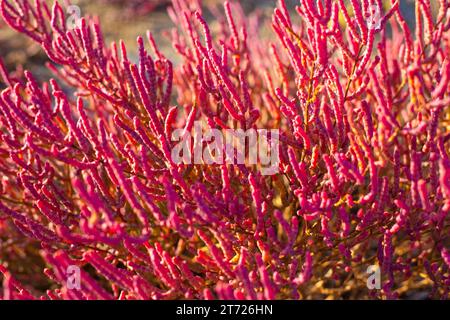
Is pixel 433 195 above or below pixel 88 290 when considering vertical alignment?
above

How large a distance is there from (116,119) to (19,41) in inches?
222

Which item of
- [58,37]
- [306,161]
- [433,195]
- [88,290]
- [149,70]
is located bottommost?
[88,290]

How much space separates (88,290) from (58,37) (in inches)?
41.0

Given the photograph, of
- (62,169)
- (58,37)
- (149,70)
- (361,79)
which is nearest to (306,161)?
(361,79)

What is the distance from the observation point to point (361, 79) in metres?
1.93

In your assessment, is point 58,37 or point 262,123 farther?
point 262,123

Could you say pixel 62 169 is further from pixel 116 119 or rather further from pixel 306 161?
pixel 306 161

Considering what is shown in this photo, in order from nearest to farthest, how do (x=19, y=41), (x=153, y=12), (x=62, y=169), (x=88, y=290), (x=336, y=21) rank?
(x=88, y=290) → (x=336, y=21) → (x=62, y=169) → (x=19, y=41) → (x=153, y=12)

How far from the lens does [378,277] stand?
1.87 meters

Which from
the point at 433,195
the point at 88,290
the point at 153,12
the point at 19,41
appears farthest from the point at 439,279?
the point at 153,12

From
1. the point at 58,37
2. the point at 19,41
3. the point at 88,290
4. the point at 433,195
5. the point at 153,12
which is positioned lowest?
the point at 88,290
